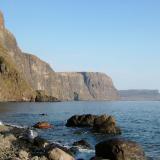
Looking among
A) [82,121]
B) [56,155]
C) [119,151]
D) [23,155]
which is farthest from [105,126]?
[23,155]

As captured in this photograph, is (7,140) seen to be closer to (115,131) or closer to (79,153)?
(79,153)

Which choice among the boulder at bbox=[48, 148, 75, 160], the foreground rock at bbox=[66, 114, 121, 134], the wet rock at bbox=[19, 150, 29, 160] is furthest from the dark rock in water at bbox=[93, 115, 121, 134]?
the wet rock at bbox=[19, 150, 29, 160]

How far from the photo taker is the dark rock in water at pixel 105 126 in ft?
184

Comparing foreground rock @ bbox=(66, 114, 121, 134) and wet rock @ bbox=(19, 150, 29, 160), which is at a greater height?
foreground rock @ bbox=(66, 114, 121, 134)

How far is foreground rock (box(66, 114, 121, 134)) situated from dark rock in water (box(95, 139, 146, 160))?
23616 mm

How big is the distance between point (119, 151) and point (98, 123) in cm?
2891

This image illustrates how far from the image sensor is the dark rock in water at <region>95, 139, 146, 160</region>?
30797 mm

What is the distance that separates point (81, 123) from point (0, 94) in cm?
13934

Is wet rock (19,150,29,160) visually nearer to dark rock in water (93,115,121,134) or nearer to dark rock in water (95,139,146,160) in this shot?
dark rock in water (95,139,146,160)

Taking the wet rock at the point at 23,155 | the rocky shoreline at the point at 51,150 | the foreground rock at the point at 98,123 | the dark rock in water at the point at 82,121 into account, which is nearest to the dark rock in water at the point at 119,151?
the rocky shoreline at the point at 51,150

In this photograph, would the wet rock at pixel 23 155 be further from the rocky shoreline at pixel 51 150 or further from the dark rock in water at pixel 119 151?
the dark rock in water at pixel 119 151

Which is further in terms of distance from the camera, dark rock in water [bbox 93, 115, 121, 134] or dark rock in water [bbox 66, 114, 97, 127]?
dark rock in water [bbox 66, 114, 97, 127]

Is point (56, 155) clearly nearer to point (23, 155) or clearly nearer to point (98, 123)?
point (23, 155)

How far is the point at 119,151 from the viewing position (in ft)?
101
